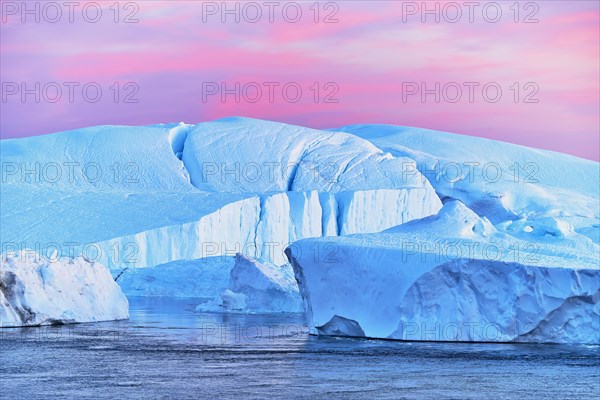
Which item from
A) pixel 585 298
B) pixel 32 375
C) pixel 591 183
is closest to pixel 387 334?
pixel 585 298

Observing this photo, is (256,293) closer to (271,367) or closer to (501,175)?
(271,367)

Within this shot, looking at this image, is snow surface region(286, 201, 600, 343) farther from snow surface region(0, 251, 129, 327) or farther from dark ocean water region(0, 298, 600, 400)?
snow surface region(0, 251, 129, 327)

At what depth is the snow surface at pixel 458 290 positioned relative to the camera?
14.8m

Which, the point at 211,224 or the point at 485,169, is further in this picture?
the point at 485,169

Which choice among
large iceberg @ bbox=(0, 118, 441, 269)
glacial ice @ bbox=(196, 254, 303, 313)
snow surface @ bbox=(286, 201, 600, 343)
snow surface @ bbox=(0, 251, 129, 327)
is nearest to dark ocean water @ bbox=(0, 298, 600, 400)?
snow surface @ bbox=(286, 201, 600, 343)

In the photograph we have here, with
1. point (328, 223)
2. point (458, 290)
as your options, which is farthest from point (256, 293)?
point (328, 223)

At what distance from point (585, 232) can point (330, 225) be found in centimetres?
749

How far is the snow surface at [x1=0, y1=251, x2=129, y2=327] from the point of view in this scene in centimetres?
1781

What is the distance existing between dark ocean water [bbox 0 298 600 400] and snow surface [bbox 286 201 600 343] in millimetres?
296

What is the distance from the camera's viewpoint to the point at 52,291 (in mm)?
18406

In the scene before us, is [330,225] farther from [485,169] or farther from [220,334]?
[220,334]

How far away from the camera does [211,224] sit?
3062cm

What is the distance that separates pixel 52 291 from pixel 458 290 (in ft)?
23.3

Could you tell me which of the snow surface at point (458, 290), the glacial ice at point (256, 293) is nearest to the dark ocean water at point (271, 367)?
the snow surface at point (458, 290)
